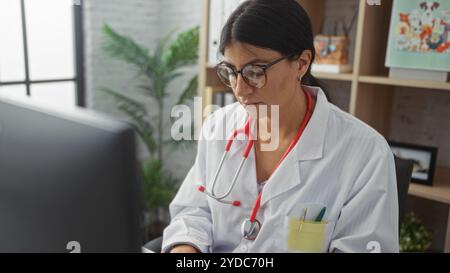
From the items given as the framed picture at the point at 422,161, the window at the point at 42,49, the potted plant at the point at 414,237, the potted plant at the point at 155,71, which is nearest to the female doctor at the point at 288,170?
the framed picture at the point at 422,161

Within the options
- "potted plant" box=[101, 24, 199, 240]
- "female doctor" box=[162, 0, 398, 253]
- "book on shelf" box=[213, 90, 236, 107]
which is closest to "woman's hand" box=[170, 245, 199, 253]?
"female doctor" box=[162, 0, 398, 253]

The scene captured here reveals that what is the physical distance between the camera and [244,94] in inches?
43.6

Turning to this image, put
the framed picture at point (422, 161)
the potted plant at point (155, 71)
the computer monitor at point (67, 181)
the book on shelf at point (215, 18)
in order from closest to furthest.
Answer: the computer monitor at point (67, 181)
the framed picture at point (422, 161)
the book on shelf at point (215, 18)
the potted plant at point (155, 71)

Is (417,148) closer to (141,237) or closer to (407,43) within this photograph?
(407,43)

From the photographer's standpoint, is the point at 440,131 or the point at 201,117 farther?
the point at 201,117

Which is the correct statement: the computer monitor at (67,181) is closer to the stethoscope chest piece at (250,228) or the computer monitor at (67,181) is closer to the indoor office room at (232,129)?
the indoor office room at (232,129)

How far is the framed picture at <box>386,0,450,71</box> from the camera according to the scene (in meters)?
1.53

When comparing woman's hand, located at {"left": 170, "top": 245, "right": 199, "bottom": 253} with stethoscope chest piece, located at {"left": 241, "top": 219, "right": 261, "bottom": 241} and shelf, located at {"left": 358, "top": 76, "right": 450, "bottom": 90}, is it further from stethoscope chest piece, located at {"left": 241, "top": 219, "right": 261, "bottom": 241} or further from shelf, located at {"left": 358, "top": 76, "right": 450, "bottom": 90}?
shelf, located at {"left": 358, "top": 76, "right": 450, "bottom": 90}

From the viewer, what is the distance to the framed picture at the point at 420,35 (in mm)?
1527

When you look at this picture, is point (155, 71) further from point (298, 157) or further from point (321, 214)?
point (321, 214)

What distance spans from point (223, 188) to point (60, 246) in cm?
76

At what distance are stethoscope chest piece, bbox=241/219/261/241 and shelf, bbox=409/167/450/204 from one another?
78cm

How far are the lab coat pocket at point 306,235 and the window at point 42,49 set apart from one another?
164 cm
